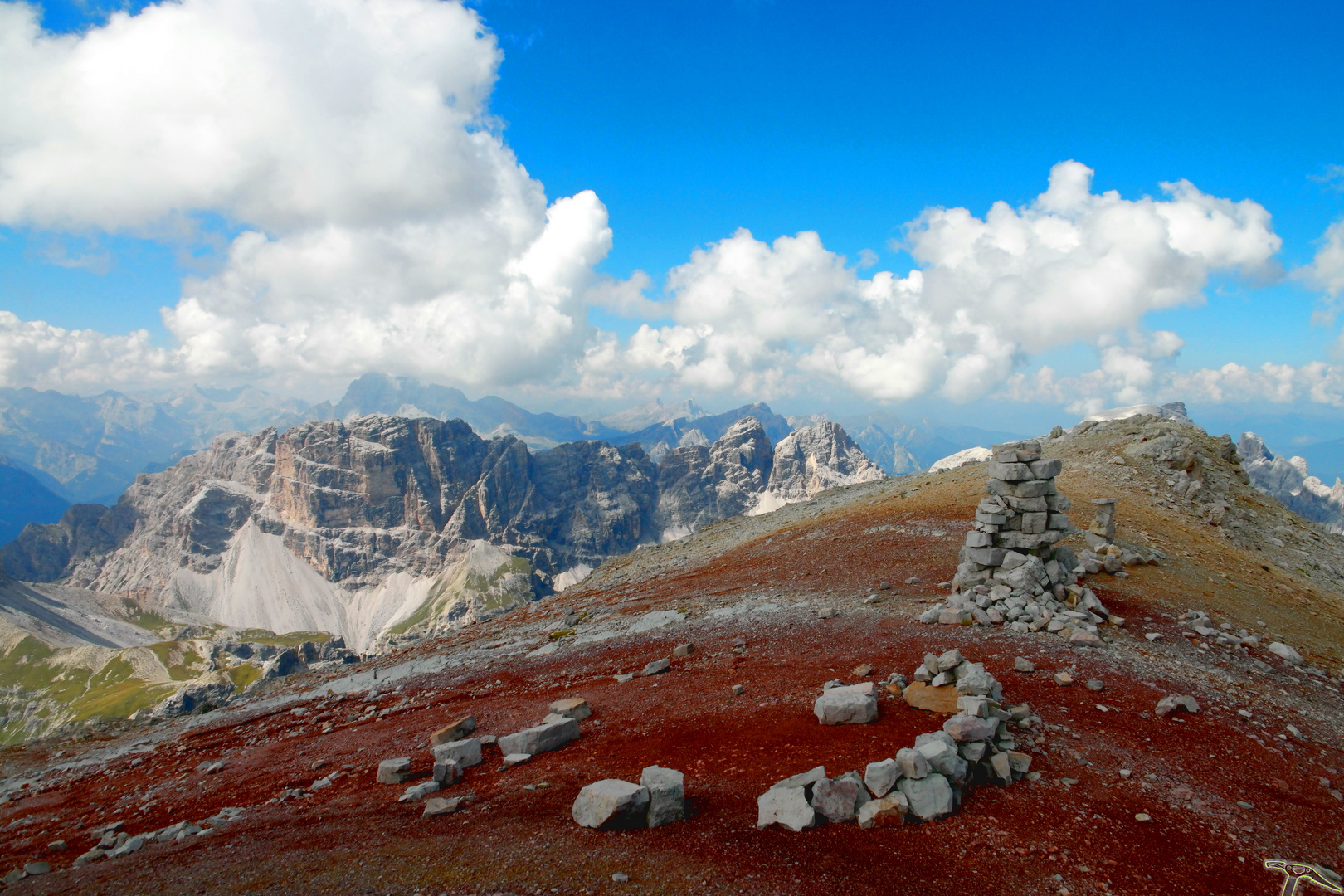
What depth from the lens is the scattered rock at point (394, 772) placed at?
1459cm

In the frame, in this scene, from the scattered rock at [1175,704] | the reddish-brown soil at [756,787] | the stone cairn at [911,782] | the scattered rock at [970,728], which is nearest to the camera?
the reddish-brown soil at [756,787]

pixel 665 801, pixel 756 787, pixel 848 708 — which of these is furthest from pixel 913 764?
pixel 665 801

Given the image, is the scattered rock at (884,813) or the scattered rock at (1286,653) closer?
the scattered rock at (884,813)

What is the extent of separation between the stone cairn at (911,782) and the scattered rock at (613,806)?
213 centimetres

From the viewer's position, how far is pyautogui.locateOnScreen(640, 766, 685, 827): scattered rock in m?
10.8

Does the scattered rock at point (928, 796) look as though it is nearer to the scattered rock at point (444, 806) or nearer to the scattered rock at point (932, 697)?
the scattered rock at point (932, 697)

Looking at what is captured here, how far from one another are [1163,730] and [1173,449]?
41.5 m

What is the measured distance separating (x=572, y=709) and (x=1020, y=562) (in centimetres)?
1740

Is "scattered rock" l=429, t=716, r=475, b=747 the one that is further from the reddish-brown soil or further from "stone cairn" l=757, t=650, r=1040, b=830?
"stone cairn" l=757, t=650, r=1040, b=830

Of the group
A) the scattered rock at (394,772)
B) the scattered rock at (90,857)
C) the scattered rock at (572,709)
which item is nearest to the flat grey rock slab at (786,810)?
the scattered rock at (572,709)

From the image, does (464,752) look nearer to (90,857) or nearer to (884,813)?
(90,857)

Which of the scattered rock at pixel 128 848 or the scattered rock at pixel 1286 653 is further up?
the scattered rock at pixel 128 848

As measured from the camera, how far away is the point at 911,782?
10.7 metres

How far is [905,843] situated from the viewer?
988 cm
